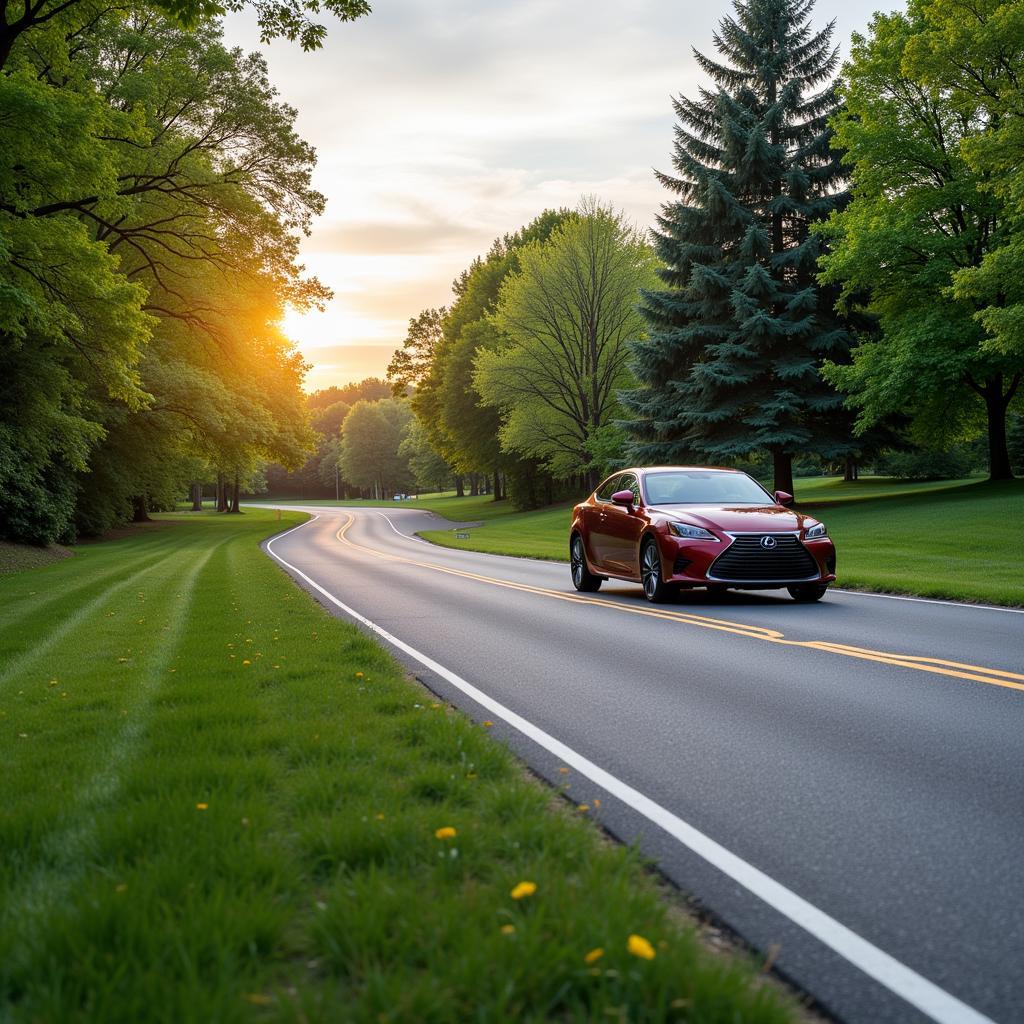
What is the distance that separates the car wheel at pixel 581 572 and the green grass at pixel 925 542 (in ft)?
12.4

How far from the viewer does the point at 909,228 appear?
29.0 metres

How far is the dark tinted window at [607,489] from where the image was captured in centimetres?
1428

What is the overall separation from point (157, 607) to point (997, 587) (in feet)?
38.0

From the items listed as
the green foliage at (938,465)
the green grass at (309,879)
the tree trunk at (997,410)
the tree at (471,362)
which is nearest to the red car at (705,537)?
the green grass at (309,879)

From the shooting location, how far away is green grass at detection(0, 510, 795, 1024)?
2.30 m

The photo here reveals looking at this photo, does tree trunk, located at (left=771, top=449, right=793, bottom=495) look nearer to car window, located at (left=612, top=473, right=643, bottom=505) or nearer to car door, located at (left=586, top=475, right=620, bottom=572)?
car door, located at (left=586, top=475, right=620, bottom=572)

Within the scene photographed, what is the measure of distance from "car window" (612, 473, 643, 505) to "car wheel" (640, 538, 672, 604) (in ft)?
2.56

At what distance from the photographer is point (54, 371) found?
24828 mm

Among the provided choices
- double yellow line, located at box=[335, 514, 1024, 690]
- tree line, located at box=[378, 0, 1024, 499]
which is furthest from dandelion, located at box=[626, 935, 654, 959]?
tree line, located at box=[378, 0, 1024, 499]

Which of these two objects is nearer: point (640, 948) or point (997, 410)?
point (640, 948)

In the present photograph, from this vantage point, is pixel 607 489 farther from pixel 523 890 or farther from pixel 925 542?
pixel 523 890

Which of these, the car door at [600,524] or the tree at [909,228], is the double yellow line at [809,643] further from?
the tree at [909,228]

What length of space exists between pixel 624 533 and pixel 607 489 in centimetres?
150

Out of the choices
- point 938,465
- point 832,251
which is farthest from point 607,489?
point 938,465
